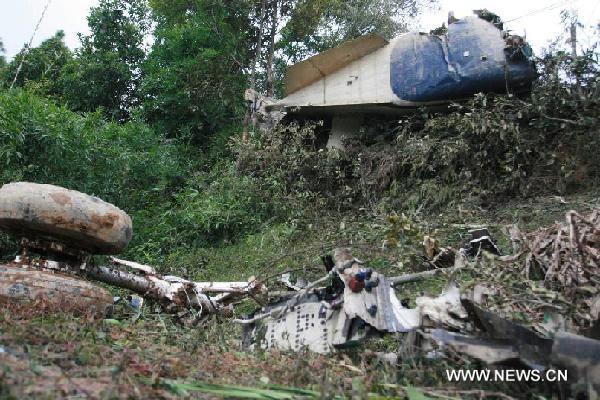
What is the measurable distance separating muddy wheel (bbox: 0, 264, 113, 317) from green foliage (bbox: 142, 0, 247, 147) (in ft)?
30.5

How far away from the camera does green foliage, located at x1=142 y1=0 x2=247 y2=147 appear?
1252 centimetres

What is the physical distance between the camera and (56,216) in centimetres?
369

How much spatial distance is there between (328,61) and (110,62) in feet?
24.8

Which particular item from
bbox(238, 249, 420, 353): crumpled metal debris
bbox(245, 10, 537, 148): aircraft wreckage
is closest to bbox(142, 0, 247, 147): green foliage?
bbox(245, 10, 537, 148): aircraft wreckage

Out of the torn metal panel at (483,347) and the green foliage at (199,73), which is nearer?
the torn metal panel at (483,347)

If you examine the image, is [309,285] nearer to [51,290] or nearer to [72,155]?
A: [51,290]

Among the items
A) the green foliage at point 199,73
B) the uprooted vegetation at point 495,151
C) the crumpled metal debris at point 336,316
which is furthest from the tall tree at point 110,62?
the crumpled metal debris at point 336,316

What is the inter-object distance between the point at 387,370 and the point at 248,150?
23.1 ft

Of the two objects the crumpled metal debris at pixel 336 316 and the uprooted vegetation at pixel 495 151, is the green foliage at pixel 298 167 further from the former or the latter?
the crumpled metal debris at pixel 336 316

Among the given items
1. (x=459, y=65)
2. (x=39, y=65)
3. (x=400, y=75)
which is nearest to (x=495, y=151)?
(x=459, y=65)

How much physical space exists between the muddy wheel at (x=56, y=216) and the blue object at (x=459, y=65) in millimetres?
6324

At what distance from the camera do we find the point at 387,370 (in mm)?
2914

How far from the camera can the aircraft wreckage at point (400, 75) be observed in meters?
8.45

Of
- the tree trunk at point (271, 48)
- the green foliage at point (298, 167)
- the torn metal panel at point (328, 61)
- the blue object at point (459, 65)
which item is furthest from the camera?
the tree trunk at point (271, 48)
